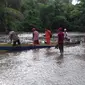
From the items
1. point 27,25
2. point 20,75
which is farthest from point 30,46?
point 27,25

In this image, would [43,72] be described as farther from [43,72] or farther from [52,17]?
[52,17]

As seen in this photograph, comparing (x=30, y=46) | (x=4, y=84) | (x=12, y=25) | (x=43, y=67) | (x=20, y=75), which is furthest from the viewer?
(x=12, y=25)

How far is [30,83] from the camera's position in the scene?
36.9 ft

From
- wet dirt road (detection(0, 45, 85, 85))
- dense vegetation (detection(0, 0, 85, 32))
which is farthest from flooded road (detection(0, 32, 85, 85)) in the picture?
dense vegetation (detection(0, 0, 85, 32))

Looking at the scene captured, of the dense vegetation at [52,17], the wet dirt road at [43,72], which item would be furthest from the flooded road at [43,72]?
the dense vegetation at [52,17]

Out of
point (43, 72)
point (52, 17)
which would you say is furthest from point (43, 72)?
point (52, 17)

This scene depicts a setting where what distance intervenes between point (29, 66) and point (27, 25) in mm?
54013

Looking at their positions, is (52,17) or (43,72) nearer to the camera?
(43,72)

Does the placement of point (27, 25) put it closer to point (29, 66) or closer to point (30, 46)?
point (30, 46)

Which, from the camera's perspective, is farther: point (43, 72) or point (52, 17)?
point (52, 17)

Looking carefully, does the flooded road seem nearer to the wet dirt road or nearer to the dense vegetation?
the wet dirt road

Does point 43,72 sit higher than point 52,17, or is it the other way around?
point 52,17

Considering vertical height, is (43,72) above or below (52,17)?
below

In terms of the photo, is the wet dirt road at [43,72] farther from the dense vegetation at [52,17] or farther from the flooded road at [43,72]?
the dense vegetation at [52,17]
